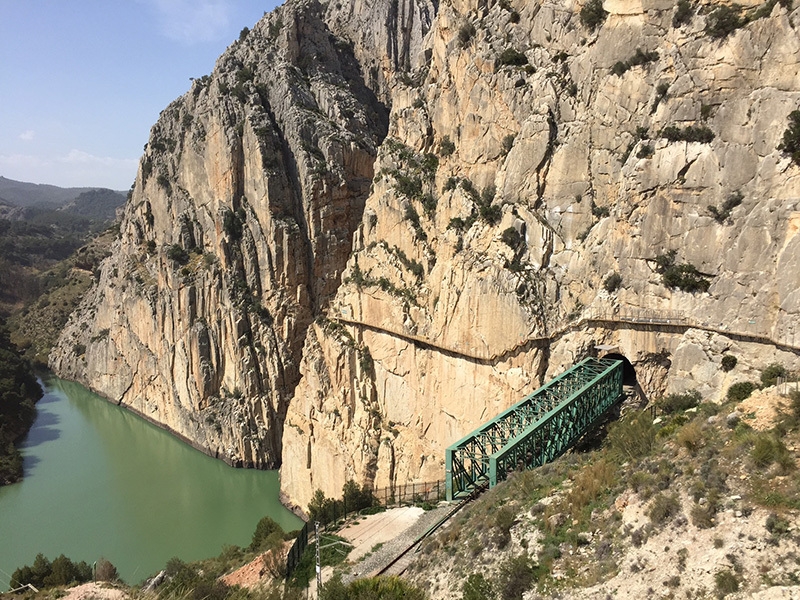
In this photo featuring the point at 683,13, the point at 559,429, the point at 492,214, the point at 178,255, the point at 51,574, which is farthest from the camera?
the point at 178,255

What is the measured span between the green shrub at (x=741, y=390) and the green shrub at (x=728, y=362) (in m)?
0.72

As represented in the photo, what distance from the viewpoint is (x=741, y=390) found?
52.8 ft

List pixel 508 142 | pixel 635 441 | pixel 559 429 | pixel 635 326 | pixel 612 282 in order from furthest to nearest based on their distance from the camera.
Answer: pixel 508 142
pixel 612 282
pixel 635 326
pixel 559 429
pixel 635 441

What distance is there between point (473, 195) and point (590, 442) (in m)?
11.1

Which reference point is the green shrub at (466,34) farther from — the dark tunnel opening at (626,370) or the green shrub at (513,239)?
the dark tunnel opening at (626,370)

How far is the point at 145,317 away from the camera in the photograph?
45.4m

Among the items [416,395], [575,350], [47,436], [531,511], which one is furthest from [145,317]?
[531,511]

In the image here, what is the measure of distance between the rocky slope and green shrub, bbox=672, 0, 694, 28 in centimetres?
12

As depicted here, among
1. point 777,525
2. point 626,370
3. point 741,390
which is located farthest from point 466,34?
point 777,525

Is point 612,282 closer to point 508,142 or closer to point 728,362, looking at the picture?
point 728,362

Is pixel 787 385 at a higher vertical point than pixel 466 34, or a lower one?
lower

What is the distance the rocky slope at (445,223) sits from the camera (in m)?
17.7

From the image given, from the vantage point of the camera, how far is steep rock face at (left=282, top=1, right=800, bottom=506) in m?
17.2

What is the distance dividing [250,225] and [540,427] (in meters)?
27.4
